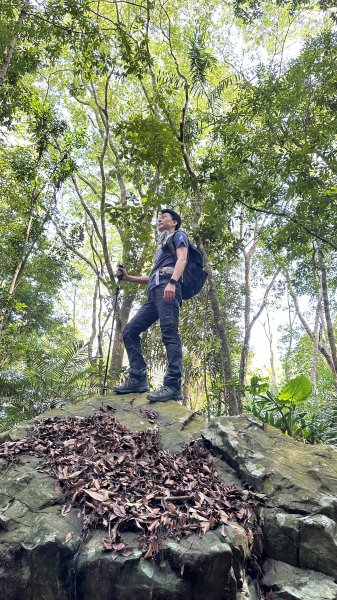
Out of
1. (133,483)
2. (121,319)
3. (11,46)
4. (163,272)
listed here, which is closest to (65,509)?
(133,483)

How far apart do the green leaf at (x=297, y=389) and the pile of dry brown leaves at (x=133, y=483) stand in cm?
170

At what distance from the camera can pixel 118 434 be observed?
3801 millimetres

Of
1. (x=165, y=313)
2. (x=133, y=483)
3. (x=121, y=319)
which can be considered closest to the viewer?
(x=133, y=483)

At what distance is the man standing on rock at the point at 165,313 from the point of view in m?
4.71

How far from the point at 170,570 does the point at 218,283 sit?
9.52 meters

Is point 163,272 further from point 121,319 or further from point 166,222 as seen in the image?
point 121,319

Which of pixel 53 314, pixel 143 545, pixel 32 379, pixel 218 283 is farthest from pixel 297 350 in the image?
pixel 143 545

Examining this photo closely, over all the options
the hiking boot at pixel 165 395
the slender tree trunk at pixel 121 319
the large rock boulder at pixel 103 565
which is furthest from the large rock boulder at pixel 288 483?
the slender tree trunk at pixel 121 319

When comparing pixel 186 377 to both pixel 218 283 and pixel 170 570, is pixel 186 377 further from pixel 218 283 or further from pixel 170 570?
pixel 170 570

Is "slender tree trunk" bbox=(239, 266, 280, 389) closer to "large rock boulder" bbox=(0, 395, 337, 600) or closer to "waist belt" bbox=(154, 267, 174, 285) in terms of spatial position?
"waist belt" bbox=(154, 267, 174, 285)

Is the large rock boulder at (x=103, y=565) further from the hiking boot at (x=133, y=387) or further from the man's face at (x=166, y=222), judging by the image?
the man's face at (x=166, y=222)

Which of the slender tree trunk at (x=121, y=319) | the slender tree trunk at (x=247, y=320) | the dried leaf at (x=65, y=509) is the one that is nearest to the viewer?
the dried leaf at (x=65, y=509)

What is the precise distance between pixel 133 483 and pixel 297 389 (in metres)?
2.71

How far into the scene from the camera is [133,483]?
2.91 m
